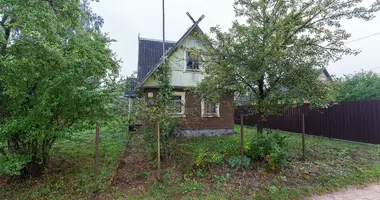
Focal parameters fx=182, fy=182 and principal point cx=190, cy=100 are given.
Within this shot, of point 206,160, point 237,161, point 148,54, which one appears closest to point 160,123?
point 206,160

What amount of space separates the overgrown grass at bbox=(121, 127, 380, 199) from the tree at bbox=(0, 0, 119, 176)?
2662 millimetres

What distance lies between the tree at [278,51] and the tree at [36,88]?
391 cm

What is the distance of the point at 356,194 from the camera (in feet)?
13.1

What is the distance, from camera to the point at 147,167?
17.0 ft

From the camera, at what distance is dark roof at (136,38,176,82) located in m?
10.9

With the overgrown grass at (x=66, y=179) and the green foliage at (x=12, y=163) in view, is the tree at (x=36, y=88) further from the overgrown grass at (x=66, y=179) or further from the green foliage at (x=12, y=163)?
the overgrown grass at (x=66, y=179)

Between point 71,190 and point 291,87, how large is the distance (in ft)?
20.9

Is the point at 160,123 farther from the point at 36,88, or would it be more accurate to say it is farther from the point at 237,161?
the point at 36,88

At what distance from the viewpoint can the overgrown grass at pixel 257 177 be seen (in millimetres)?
3926

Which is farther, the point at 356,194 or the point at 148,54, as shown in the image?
the point at 148,54

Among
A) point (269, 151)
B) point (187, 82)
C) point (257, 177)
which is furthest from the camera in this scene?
point (187, 82)

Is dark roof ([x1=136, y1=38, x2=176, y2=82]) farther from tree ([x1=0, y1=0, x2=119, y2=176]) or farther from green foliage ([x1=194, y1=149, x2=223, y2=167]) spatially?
Result: green foliage ([x1=194, y1=149, x2=223, y2=167])

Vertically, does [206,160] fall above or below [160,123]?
below

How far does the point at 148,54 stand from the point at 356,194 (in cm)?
1116
